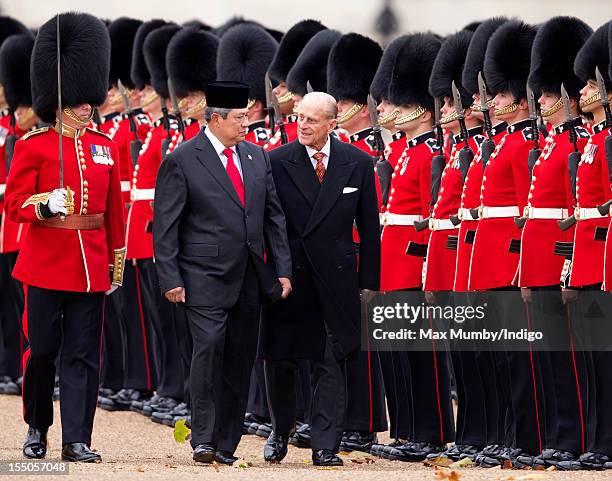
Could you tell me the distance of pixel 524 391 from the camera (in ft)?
27.2

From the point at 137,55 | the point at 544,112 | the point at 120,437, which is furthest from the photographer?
the point at 137,55

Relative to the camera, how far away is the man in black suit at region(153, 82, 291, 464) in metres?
7.80

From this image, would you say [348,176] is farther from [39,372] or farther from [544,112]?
[39,372]

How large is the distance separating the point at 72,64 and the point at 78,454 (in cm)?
178

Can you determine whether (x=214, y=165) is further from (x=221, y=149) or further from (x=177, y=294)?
(x=177, y=294)

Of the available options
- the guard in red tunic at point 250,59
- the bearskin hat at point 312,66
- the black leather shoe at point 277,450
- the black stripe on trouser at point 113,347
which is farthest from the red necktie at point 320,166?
the black stripe on trouser at point 113,347

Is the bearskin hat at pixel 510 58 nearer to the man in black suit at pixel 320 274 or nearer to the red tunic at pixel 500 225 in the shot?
the red tunic at pixel 500 225

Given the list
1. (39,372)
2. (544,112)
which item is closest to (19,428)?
(39,372)

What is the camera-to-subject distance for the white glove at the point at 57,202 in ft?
25.5

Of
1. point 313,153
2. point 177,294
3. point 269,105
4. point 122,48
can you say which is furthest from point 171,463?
point 122,48

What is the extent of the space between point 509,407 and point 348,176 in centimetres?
124

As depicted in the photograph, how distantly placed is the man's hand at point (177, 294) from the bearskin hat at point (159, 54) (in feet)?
11.4

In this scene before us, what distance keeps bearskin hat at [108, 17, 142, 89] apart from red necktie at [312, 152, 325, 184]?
12.1 feet

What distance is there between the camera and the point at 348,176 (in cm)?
817
